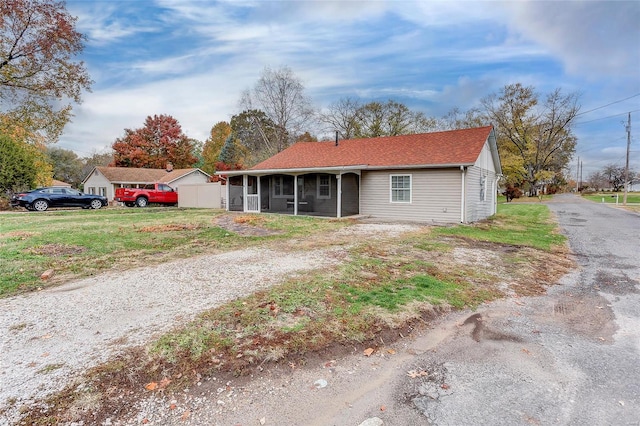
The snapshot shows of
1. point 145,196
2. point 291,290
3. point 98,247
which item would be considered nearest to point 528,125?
point 145,196

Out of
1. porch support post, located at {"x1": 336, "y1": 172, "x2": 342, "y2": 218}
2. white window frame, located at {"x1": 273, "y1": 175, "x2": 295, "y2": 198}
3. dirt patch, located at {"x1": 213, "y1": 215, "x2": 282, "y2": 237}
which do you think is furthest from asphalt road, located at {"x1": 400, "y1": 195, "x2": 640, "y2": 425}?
white window frame, located at {"x1": 273, "y1": 175, "x2": 295, "y2": 198}

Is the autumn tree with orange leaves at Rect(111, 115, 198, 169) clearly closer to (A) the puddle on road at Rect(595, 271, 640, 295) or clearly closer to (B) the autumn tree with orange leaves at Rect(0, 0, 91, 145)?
(B) the autumn tree with orange leaves at Rect(0, 0, 91, 145)

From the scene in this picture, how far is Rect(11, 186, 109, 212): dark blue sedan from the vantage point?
19734 millimetres

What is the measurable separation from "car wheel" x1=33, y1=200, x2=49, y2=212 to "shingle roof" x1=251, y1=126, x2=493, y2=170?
1387 cm

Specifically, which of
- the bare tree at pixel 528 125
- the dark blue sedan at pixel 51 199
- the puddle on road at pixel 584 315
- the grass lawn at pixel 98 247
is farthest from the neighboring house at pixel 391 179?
the bare tree at pixel 528 125

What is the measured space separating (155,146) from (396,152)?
37.6 m

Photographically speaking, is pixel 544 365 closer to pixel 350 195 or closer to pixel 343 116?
pixel 350 195

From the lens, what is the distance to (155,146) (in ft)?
141

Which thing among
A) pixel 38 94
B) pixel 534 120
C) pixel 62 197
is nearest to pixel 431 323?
pixel 62 197

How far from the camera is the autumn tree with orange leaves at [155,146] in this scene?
4156 centimetres

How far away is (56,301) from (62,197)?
2080cm

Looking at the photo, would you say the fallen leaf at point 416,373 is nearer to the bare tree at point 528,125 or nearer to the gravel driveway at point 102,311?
the gravel driveway at point 102,311

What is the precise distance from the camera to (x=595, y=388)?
8.64ft

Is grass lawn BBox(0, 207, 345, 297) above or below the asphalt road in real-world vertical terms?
above
